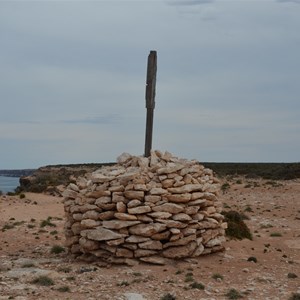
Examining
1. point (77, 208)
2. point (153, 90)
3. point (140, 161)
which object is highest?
point (153, 90)

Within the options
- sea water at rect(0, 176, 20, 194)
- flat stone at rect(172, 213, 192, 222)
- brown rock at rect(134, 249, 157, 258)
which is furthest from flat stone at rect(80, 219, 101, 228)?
sea water at rect(0, 176, 20, 194)

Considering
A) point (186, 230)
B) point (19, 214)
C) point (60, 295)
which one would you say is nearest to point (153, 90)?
point (186, 230)

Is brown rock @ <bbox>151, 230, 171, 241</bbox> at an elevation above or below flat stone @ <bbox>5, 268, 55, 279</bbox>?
above

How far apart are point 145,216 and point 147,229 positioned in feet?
1.12

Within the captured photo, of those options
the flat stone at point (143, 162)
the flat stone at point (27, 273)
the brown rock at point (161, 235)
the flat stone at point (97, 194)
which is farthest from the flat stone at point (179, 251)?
the flat stone at point (27, 273)

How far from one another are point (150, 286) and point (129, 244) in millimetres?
1776

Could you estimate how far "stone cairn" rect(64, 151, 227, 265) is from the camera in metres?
10.8

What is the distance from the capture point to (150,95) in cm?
1266

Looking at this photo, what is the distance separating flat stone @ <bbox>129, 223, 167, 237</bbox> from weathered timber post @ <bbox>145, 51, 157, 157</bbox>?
245 cm

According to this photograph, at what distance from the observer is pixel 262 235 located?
16344 mm

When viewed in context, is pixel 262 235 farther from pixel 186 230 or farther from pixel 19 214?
pixel 19 214

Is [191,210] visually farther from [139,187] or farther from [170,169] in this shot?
[139,187]

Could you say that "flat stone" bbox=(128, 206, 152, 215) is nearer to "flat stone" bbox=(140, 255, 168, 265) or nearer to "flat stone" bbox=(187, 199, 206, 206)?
"flat stone" bbox=(140, 255, 168, 265)

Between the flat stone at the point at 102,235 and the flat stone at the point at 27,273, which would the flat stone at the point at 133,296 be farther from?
the flat stone at the point at 102,235
